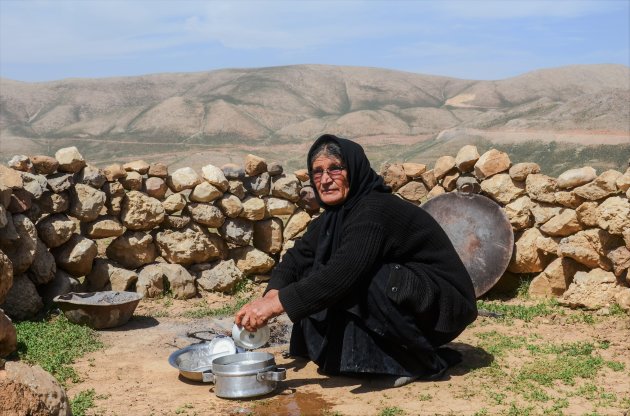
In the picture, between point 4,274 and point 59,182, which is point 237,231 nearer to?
point 59,182

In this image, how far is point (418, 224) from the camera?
160 inches

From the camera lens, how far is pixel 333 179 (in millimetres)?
4148

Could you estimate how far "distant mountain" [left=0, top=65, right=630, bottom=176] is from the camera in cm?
2516

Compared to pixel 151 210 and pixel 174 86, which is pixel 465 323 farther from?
pixel 174 86

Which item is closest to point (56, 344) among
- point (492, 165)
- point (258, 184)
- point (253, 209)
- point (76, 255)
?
point (76, 255)

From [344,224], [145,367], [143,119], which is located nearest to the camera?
[344,224]

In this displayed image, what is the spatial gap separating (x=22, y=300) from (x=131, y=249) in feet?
4.34

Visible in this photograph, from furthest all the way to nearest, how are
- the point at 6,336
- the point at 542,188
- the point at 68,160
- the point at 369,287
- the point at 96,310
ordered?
the point at 542,188 < the point at 68,160 < the point at 96,310 < the point at 6,336 < the point at 369,287

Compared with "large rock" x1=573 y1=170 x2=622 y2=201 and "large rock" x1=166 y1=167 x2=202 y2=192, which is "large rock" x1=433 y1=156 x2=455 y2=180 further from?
"large rock" x1=166 y1=167 x2=202 y2=192

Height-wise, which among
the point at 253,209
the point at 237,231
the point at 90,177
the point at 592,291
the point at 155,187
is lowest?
the point at 592,291

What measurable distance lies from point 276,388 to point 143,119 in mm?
35355

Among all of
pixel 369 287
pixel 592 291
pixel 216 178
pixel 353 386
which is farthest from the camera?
pixel 216 178

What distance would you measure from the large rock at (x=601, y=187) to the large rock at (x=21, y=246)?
4.74 m

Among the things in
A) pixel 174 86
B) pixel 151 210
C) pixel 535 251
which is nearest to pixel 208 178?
pixel 151 210
